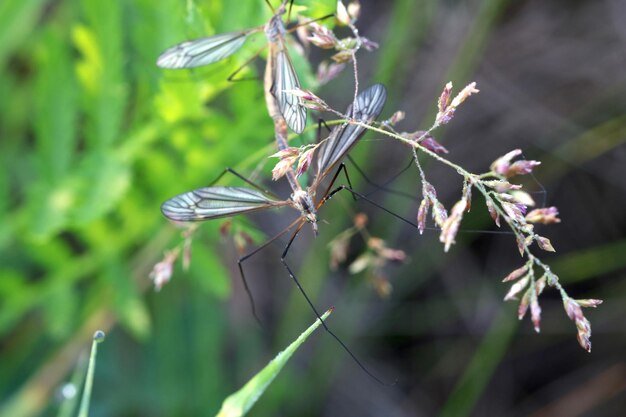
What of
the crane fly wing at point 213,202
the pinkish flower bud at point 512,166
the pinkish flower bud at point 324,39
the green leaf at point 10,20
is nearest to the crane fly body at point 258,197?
the crane fly wing at point 213,202

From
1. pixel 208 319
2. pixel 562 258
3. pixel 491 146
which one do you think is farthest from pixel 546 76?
pixel 208 319

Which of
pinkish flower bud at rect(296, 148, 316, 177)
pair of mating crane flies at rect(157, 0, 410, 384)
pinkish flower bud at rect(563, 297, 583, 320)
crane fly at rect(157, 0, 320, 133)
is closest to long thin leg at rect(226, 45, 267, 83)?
crane fly at rect(157, 0, 320, 133)

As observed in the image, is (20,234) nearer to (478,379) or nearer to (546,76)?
(478,379)

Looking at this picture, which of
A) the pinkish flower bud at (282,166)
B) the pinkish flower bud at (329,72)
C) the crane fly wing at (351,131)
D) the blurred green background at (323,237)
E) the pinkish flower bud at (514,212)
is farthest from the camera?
the blurred green background at (323,237)

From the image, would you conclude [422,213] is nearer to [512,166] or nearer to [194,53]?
[512,166]

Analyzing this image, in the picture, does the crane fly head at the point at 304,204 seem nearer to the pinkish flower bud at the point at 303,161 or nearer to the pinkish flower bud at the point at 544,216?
the pinkish flower bud at the point at 303,161

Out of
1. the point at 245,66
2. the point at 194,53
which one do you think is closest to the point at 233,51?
the point at 194,53

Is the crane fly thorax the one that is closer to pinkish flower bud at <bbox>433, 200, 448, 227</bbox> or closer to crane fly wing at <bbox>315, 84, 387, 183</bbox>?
crane fly wing at <bbox>315, 84, 387, 183</bbox>

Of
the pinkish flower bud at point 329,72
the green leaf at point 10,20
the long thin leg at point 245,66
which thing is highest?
the green leaf at point 10,20
